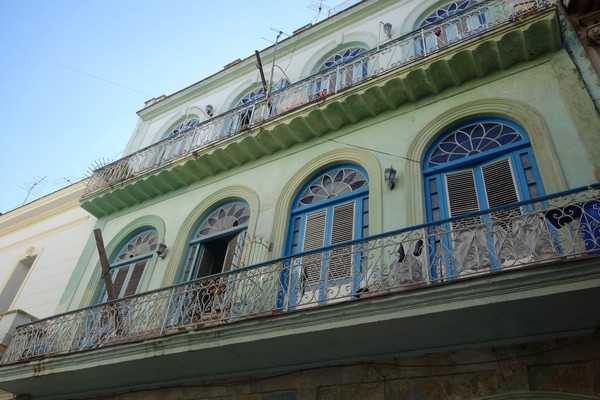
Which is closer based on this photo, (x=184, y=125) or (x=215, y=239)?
(x=215, y=239)

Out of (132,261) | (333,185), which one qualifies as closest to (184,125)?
(132,261)

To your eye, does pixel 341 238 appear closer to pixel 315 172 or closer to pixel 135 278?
pixel 315 172

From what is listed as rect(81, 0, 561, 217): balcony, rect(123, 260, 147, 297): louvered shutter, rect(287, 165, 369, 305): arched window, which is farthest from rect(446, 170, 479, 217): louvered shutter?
rect(123, 260, 147, 297): louvered shutter

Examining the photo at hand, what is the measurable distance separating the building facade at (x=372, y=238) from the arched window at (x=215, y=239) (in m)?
0.04

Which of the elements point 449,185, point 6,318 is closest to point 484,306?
point 449,185

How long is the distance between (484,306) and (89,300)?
8024 mm

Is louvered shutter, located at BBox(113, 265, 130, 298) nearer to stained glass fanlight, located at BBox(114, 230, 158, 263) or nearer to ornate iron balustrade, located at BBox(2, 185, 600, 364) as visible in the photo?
stained glass fanlight, located at BBox(114, 230, 158, 263)

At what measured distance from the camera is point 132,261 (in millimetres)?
9742

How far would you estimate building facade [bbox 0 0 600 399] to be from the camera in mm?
4801

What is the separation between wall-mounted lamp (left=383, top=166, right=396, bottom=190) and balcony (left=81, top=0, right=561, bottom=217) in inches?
62.8

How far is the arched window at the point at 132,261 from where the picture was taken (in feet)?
30.5

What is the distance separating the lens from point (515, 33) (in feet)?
23.3

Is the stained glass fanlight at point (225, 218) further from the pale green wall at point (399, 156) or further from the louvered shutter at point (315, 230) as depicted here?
the louvered shutter at point (315, 230)

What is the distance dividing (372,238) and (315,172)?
9.60 feet
